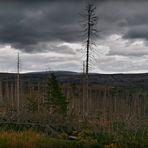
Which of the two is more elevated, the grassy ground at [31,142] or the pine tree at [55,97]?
the pine tree at [55,97]

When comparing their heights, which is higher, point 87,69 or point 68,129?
point 87,69

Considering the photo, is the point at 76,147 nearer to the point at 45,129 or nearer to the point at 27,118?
the point at 45,129

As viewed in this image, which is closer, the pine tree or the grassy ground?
the grassy ground

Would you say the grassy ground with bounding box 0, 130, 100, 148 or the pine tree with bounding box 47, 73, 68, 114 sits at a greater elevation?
the pine tree with bounding box 47, 73, 68, 114

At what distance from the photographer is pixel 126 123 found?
17141 millimetres

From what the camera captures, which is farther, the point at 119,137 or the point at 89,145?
the point at 119,137

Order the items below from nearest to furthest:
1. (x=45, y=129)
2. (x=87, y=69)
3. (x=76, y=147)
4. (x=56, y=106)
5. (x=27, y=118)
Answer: (x=76, y=147), (x=45, y=129), (x=27, y=118), (x=56, y=106), (x=87, y=69)

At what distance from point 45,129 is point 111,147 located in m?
4.93

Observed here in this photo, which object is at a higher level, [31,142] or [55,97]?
[55,97]

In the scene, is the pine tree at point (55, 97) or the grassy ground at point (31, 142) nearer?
the grassy ground at point (31, 142)

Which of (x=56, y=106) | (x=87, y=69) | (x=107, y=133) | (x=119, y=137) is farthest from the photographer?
(x=87, y=69)

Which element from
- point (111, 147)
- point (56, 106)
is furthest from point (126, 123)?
point (56, 106)

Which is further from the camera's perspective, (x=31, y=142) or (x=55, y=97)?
(x=55, y=97)

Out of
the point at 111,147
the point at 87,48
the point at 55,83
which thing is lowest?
the point at 111,147
